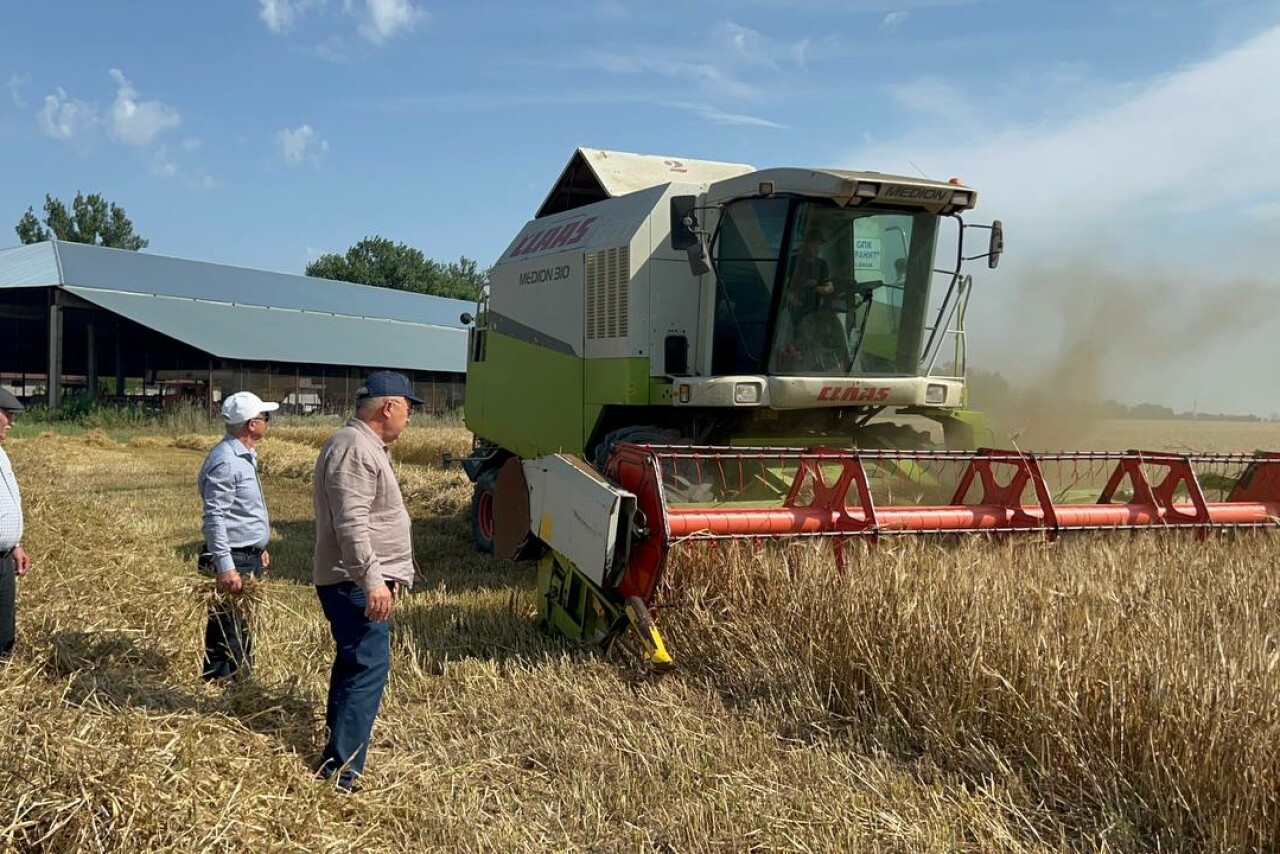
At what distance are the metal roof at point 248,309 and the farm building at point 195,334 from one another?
63mm

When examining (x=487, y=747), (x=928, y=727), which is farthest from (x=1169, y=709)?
(x=487, y=747)

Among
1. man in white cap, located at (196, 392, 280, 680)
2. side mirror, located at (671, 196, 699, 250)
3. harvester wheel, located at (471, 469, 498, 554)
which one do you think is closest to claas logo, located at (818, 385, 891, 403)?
side mirror, located at (671, 196, 699, 250)

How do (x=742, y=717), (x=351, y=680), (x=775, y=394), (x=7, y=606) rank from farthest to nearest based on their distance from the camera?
(x=775, y=394) → (x=7, y=606) → (x=742, y=717) → (x=351, y=680)

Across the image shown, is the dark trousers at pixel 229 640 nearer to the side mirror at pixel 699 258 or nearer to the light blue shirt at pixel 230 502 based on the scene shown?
the light blue shirt at pixel 230 502

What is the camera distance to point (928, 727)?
3.48m

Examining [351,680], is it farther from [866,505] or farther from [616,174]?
[616,174]

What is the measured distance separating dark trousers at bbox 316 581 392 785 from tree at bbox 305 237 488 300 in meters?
67.0

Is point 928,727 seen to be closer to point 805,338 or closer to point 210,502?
point 210,502

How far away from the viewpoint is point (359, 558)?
10.6 ft

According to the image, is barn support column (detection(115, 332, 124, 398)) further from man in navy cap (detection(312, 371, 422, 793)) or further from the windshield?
man in navy cap (detection(312, 371, 422, 793))

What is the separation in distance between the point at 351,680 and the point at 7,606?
1.84 meters

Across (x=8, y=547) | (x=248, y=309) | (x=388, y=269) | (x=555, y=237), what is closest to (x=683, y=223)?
(x=555, y=237)

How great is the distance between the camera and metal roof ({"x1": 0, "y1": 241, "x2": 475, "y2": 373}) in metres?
28.2

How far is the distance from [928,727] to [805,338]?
365 centimetres
